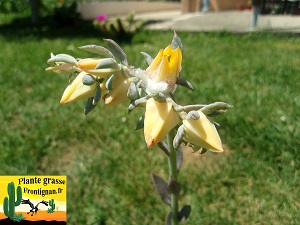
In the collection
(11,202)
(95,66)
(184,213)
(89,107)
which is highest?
(95,66)

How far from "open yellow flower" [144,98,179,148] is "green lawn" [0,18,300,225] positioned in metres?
1.10

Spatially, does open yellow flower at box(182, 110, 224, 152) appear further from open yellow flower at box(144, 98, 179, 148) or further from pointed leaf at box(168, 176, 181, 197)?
pointed leaf at box(168, 176, 181, 197)

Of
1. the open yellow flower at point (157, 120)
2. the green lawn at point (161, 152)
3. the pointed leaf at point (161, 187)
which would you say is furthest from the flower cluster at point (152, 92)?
the green lawn at point (161, 152)

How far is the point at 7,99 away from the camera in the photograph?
3.05 m

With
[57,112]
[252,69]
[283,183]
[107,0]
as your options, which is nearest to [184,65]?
[252,69]

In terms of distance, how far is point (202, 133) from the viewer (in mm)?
752

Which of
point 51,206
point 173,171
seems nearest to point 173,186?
point 173,171

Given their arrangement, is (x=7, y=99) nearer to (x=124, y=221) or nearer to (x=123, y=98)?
(x=124, y=221)

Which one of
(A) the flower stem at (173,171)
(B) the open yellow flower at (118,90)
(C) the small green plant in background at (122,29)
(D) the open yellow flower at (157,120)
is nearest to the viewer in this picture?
(D) the open yellow flower at (157,120)

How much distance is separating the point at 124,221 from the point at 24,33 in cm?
506

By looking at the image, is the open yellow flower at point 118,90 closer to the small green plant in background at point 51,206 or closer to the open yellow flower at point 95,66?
the open yellow flower at point 95,66

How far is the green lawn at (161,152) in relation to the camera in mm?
1831

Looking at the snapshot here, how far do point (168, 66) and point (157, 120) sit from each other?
0.10m

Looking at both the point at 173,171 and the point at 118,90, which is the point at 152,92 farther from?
the point at 173,171
